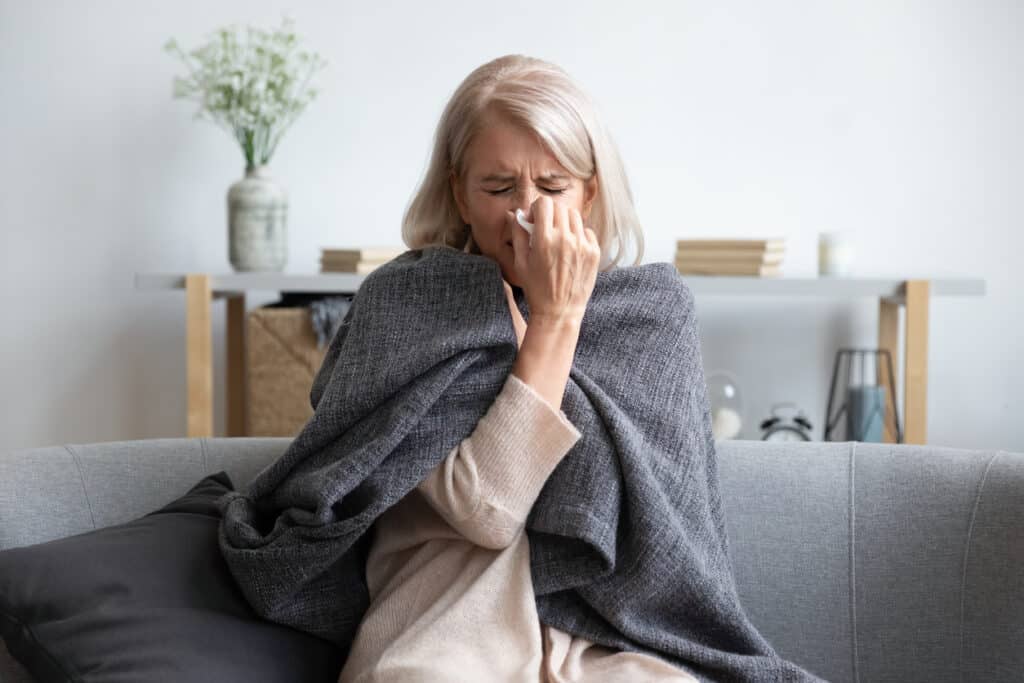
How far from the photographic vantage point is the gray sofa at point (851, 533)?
1499 mm

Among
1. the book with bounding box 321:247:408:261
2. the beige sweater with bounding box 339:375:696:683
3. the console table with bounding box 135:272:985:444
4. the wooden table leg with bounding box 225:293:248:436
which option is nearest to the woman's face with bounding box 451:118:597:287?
the beige sweater with bounding box 339:375:696:683

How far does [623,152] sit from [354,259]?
32.3 inches

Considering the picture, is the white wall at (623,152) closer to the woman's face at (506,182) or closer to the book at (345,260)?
the book at (345,260)

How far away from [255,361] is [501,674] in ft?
5.73

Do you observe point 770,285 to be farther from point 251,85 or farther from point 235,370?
point 235,370

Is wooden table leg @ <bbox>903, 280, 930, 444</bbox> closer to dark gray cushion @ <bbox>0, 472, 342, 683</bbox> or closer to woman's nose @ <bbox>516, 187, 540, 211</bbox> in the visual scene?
woman's nose @ <bbox>516, 187, 540, 211</bbox>

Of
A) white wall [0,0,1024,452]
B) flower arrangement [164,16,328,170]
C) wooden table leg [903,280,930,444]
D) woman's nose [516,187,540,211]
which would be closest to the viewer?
woman's nose [516,187,540,211]

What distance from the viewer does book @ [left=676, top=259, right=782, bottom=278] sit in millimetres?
2908

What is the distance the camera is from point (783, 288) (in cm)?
287

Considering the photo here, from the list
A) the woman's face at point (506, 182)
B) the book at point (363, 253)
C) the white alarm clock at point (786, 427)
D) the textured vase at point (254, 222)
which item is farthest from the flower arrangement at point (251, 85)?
the woman's face at point (506, 182)

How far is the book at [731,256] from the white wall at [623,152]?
1.20ft

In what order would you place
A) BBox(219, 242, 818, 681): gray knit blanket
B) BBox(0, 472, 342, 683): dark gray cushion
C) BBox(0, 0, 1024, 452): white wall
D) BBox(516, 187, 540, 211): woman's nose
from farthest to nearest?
BBox(0, 0, 1024, 452): white wall < BBox(516, 187, 540, 211): woman's nose < BBox(219, 242, 818, 681): gray knit blanket < BBox(0, 472, 342, 683): dark gray cushion

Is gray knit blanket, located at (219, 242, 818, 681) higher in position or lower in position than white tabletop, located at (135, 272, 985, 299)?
lower

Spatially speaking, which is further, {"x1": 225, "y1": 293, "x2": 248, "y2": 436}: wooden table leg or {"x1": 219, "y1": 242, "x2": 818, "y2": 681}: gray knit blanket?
{"x1": 225, "y1": 293, "x2": 248, "y2": 436}: wooden table leg
